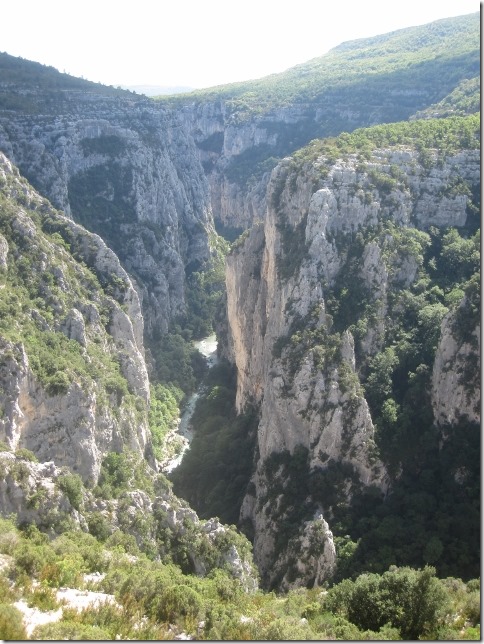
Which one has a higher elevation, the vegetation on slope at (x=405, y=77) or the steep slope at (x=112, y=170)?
the vegetation on slope at (x=405, y=77)

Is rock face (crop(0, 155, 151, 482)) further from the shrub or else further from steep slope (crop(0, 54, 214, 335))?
steep slope (crop(0, 54, 214, 335))

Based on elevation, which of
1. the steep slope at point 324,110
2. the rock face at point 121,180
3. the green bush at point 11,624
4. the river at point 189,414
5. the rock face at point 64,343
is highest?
the steep slope at point 324,110

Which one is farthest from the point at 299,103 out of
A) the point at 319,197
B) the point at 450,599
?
the point at 450,599

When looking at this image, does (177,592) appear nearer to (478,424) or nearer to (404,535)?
(404,535)

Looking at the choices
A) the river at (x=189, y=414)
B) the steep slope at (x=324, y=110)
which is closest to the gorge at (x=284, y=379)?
the river at (x=189, y=414)

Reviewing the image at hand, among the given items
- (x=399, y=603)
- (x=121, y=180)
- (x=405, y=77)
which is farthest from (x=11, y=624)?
(x=405, y=77)

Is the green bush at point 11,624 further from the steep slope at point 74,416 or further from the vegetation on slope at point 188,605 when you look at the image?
the steep slope at point 74,416
